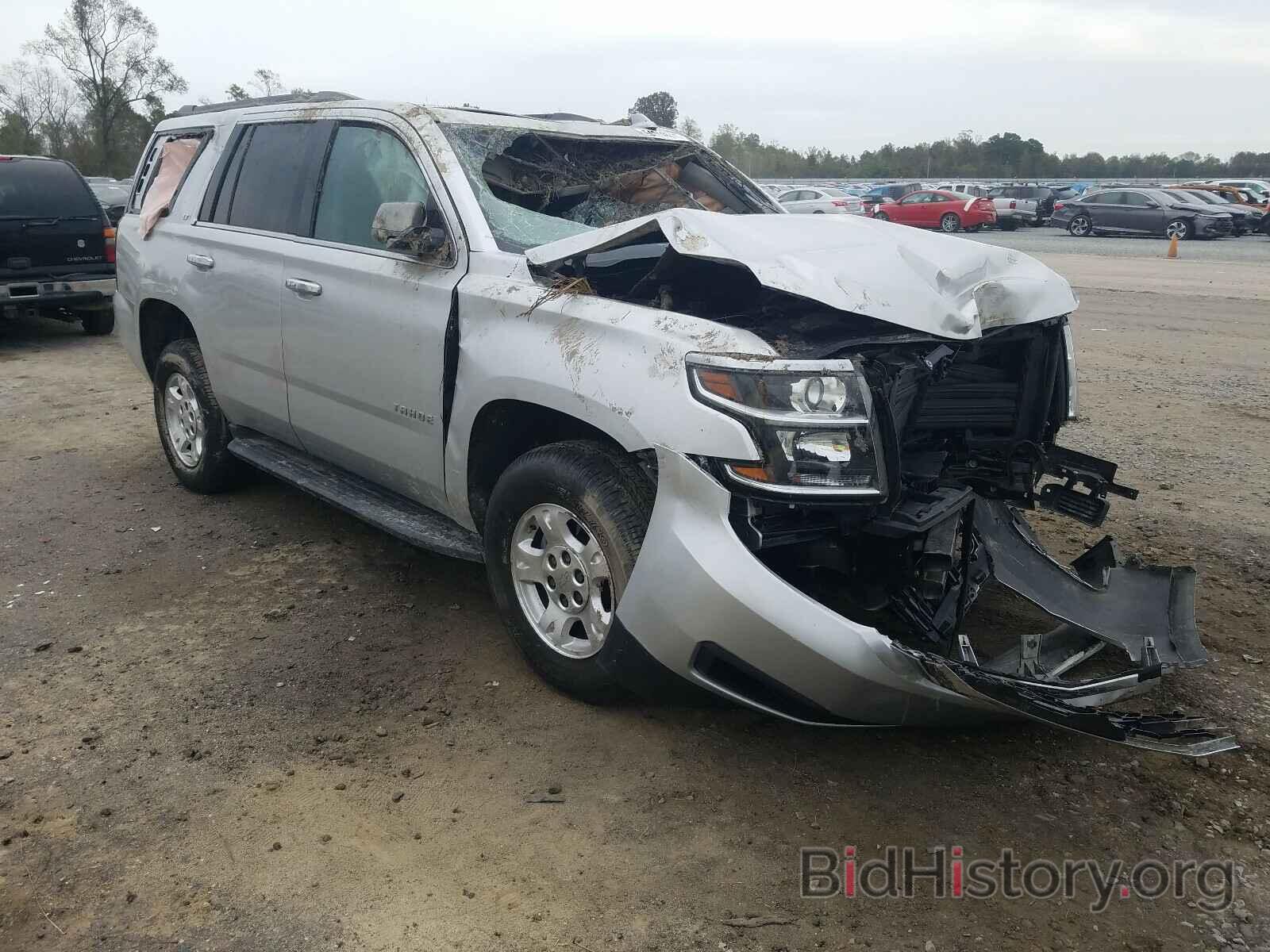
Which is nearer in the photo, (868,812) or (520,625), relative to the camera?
(868,812)

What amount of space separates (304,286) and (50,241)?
7843mm

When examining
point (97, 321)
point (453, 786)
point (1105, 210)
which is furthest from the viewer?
point (1105, 210)

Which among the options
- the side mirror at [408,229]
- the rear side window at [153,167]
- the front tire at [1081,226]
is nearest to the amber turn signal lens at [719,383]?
the side mirror at [408,229]

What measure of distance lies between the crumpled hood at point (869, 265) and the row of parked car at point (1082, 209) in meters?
21.5

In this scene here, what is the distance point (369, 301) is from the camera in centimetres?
402

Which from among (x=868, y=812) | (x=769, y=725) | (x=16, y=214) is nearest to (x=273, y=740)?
(x=769, y=725)

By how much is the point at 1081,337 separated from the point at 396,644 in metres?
9.24

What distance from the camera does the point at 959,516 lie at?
3469 mm

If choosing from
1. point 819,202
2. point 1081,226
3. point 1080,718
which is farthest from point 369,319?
point 1081,226

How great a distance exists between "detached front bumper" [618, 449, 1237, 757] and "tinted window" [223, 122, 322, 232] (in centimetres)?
261

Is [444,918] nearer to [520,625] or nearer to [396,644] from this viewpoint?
[520,625]

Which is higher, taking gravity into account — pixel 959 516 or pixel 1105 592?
pixel 959 516

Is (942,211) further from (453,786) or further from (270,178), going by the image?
(453,786)

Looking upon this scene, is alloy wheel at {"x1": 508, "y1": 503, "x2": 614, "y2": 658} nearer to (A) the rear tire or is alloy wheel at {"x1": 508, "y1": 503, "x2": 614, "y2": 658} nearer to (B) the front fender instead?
(B) the front fender
